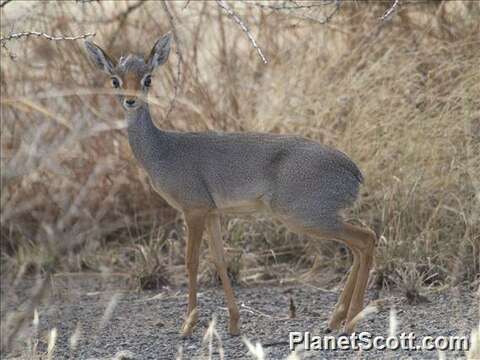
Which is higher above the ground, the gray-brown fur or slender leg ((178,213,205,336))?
the gray-brown fur

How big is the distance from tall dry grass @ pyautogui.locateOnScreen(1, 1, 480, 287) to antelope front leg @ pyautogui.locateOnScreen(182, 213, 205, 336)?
3.93 feet

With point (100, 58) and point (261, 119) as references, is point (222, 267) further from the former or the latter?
point (261, 119)

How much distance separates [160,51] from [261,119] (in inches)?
75.7

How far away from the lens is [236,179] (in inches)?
249

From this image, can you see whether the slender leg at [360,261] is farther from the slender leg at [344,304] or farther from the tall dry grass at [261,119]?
the tall dry grass at [261,119]

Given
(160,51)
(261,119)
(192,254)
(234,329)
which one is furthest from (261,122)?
(234,329)

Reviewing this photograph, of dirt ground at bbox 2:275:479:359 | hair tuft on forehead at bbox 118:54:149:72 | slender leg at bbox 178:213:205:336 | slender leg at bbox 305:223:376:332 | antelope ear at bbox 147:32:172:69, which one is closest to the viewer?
dirt ground at bbox 2:275:479:359

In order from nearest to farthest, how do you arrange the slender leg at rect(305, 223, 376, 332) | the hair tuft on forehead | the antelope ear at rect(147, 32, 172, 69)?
the slender leg at rect(305, 223, 376, 332), the hair tuft on forehead, the antelope ear at rect(147, 32, 172, 69)

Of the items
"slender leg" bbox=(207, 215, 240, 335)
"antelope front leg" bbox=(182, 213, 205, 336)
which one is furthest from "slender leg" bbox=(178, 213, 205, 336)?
"slender leg" bbox=(207, 215, 240, 335)

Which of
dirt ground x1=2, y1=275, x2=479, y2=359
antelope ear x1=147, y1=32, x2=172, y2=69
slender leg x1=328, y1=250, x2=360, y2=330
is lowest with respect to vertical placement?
dirt ground x1=2, y1=275, x2=479, y2=359

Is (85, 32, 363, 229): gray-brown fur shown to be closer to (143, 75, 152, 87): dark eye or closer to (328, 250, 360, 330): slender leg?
(143, 75, 152, 87): dark eye

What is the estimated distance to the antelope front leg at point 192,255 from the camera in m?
6.29

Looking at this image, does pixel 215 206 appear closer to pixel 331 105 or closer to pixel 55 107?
pixel 331 105

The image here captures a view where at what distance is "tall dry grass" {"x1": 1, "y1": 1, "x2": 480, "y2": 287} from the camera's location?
7480mm
